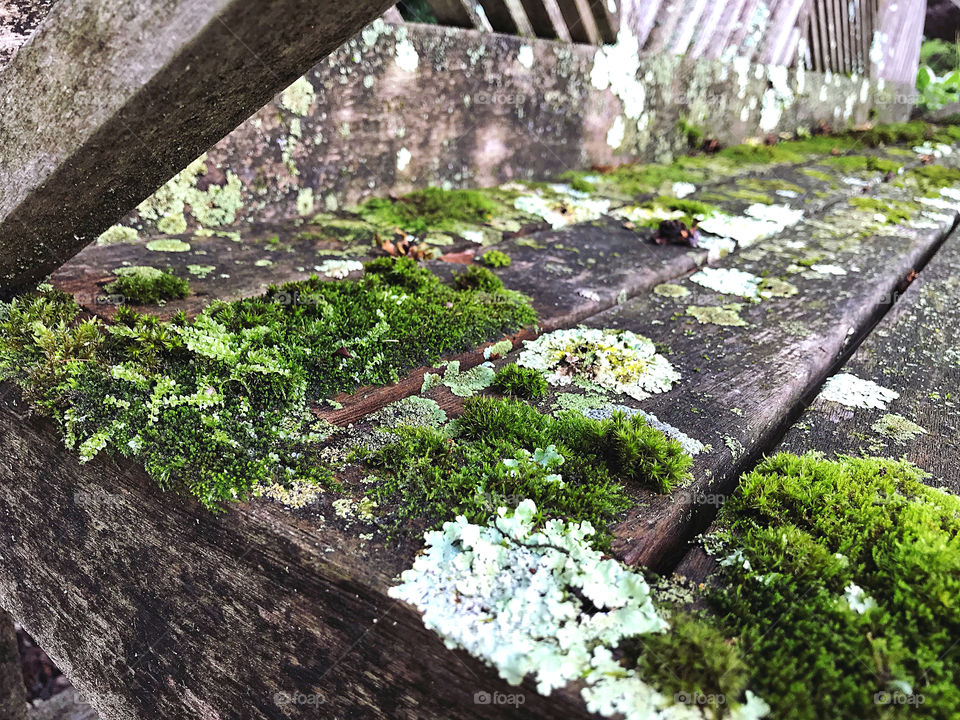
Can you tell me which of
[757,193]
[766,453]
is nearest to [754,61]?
[757,193]

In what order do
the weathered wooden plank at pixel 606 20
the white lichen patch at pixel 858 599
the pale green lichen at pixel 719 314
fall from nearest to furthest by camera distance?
1. the white lichen patch at pixel 858 599
2. the pale green lichen at pixel 719 314
3. the weathered wooden plank at pixel 606 20

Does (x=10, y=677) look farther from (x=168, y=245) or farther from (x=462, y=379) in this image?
(x=462, y=379)

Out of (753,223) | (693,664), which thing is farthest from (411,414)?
(753,223)

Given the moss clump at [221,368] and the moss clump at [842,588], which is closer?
the moss clump at [842,588]

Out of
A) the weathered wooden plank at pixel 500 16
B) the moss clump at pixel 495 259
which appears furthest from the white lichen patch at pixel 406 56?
the moss clump at pixel 495 259

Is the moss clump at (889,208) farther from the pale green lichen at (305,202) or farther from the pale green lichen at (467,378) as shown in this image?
the pale green lichen at (305,202)

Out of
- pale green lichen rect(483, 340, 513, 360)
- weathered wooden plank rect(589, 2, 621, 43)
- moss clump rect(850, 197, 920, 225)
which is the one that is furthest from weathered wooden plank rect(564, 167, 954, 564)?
weathered wooden plank rect(589, 2, 621, 43)

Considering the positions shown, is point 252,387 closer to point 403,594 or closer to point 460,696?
point 403,594
